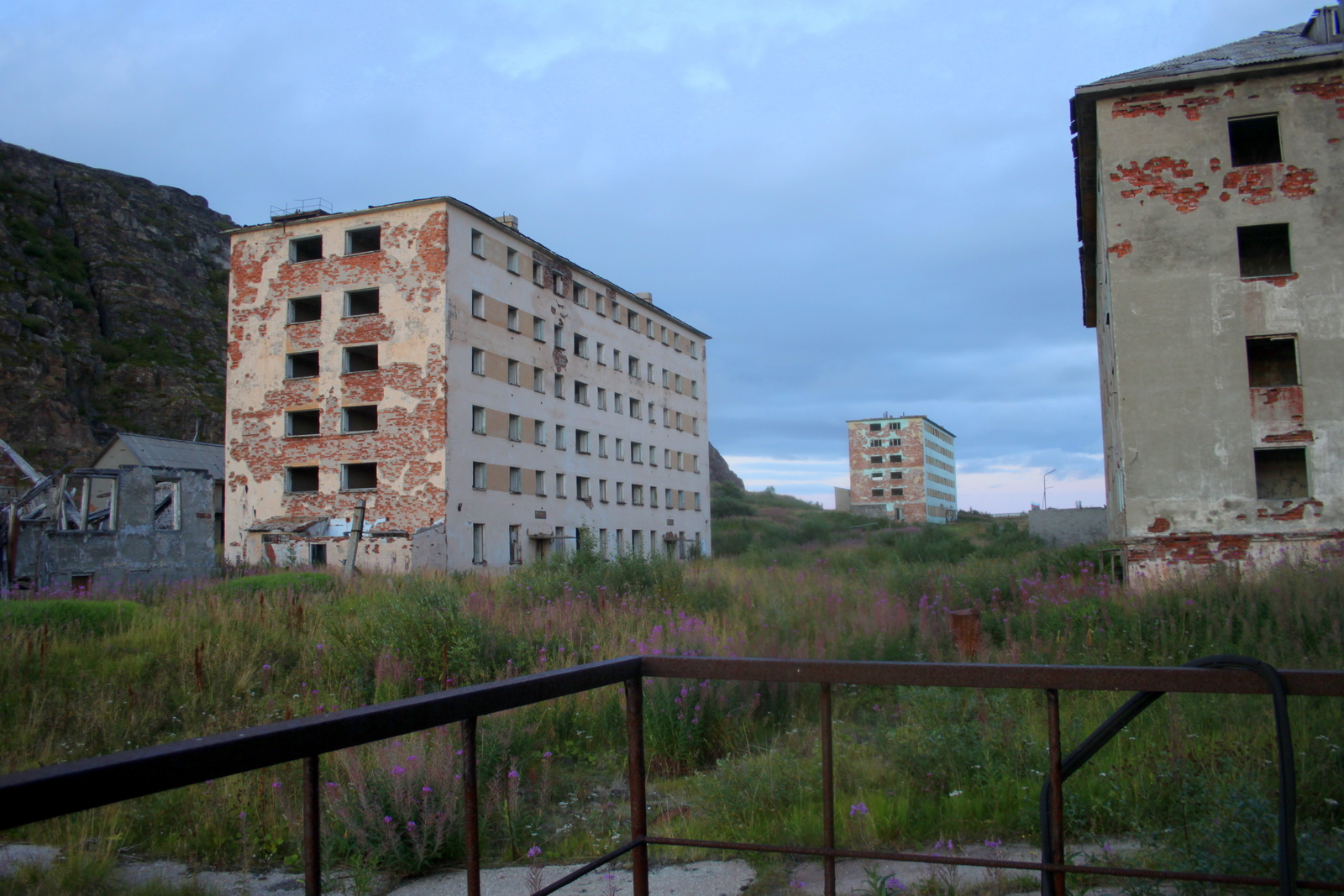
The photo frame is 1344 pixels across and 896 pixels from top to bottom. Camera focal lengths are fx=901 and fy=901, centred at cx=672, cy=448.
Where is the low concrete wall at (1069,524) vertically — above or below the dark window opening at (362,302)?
below

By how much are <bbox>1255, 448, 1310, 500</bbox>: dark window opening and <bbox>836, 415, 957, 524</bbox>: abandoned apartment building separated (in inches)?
2994

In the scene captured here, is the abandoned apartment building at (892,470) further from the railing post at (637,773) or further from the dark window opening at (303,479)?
the railing post at (637,773)

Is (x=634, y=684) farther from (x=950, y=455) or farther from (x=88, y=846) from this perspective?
(x=950, y=455)

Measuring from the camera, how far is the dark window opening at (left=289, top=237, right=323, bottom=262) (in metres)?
36.2

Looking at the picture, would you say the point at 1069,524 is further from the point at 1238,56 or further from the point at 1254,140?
the point at 1238,56

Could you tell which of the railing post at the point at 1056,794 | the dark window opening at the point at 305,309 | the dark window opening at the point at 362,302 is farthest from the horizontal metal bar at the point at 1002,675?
the dark window opening at the point at 305,309

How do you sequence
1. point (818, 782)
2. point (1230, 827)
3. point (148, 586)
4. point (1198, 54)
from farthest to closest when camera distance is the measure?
1. point (1198, 54)
2. point (148, 586)
3. point (818, 782)
4. point (1230, 827)

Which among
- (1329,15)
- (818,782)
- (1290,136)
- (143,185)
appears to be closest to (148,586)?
(818,782)

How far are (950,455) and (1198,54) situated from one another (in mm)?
105236

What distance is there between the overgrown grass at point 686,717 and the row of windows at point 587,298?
2598 centimetres

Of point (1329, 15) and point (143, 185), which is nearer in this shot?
point (1329, 15)

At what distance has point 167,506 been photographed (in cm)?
2384

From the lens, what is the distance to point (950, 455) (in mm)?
120875

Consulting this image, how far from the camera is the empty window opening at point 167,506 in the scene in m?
23.0
